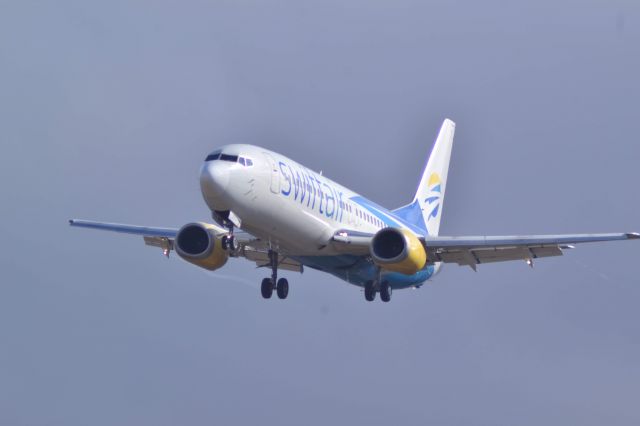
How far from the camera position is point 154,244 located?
5462 cm

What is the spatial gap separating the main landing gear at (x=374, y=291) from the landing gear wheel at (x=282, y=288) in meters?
3.40

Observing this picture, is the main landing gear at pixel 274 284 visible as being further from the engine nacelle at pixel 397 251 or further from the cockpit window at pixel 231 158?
the cockpit window at pixel 231 158

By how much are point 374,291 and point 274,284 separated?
14.3ft

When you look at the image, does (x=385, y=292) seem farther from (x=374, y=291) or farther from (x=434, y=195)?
(x=434, y=195)

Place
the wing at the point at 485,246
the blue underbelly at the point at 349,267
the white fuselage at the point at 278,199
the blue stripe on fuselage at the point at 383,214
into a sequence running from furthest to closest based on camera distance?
the blue stripe on fuselage at the point at 383,214
the blue underbelly at the point at 349,267
the wing at the point at 485,246
the white fuselage at the point at 278,199

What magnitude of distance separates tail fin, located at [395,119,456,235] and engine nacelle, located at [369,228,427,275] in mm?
11582

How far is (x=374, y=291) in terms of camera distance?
5100 centimetres

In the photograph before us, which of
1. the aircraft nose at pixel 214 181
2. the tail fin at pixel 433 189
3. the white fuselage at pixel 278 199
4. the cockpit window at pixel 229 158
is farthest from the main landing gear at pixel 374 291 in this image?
the aircraft nose at pixel 214 181

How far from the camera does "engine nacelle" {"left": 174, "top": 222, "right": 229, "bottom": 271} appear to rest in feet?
159

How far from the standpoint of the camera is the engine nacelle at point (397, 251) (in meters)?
46.6

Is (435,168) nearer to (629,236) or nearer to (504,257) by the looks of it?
(504,257)

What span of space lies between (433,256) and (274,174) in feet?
32.1

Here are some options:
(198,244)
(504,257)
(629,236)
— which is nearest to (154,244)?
(198,244)

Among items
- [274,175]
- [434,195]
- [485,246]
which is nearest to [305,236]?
[274,175]
